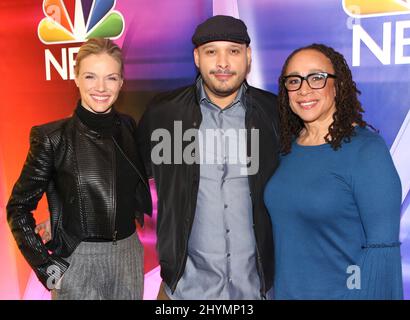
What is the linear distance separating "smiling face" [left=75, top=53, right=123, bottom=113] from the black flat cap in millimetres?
469

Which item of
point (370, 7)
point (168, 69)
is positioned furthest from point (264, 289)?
point (370, 7)

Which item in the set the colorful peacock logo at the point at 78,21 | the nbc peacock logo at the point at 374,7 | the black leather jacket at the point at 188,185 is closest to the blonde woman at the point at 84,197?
the black leather jacket at the point at 188,185

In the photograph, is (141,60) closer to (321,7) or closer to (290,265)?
(321,7)

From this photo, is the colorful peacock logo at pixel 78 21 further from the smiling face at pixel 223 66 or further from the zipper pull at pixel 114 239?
the zipper pull at pixel 114 239

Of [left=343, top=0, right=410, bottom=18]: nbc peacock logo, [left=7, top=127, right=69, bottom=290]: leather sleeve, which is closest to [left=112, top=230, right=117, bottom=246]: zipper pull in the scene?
[left=7, top=127, right=69, bottom=290]: leather sleeve

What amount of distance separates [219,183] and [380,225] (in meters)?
0.78

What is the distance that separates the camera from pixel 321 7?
8.55 feet

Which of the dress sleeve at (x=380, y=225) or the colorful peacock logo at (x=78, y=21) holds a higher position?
the colorful peacock logo at (x=78, y=21)

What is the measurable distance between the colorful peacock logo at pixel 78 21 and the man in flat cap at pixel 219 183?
1.09 metres

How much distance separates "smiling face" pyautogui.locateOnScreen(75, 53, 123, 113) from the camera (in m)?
2.03

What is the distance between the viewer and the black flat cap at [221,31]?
205 cm

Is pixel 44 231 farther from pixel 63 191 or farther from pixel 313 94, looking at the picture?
pixel 313 94

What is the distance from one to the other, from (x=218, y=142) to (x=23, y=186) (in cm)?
97

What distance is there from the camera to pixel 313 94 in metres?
1.83
